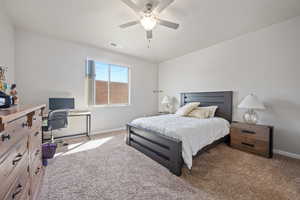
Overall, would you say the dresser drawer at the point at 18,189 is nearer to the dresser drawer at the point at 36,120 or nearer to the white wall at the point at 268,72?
the dresser drawer at the point at 36,120

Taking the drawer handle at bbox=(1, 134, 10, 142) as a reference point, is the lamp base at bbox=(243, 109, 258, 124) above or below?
below

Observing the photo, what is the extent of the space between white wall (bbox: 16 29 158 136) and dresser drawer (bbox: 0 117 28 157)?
2.73m

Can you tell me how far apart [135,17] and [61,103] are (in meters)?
2.67

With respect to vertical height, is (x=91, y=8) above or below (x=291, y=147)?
above

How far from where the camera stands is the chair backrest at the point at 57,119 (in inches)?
110

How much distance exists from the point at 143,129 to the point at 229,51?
2.93 metres

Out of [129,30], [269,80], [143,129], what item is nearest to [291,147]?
[269,80]

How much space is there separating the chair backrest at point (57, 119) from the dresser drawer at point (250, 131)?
3770 millimetres

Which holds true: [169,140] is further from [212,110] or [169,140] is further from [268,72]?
[268,72]

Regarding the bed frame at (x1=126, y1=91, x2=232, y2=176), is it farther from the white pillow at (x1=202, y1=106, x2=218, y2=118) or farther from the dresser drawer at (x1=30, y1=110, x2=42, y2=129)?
the dresser drawer at (x1=30, y1=110, x2=42, y2=129)

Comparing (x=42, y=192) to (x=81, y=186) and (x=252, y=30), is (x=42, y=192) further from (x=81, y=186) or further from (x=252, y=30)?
(x=252, y=30)

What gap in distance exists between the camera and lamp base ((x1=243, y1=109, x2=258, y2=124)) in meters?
2.77

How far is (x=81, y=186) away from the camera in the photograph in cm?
168

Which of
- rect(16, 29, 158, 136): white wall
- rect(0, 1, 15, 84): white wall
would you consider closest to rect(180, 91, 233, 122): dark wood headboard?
rect(16, 29, 158, 136): white wall
